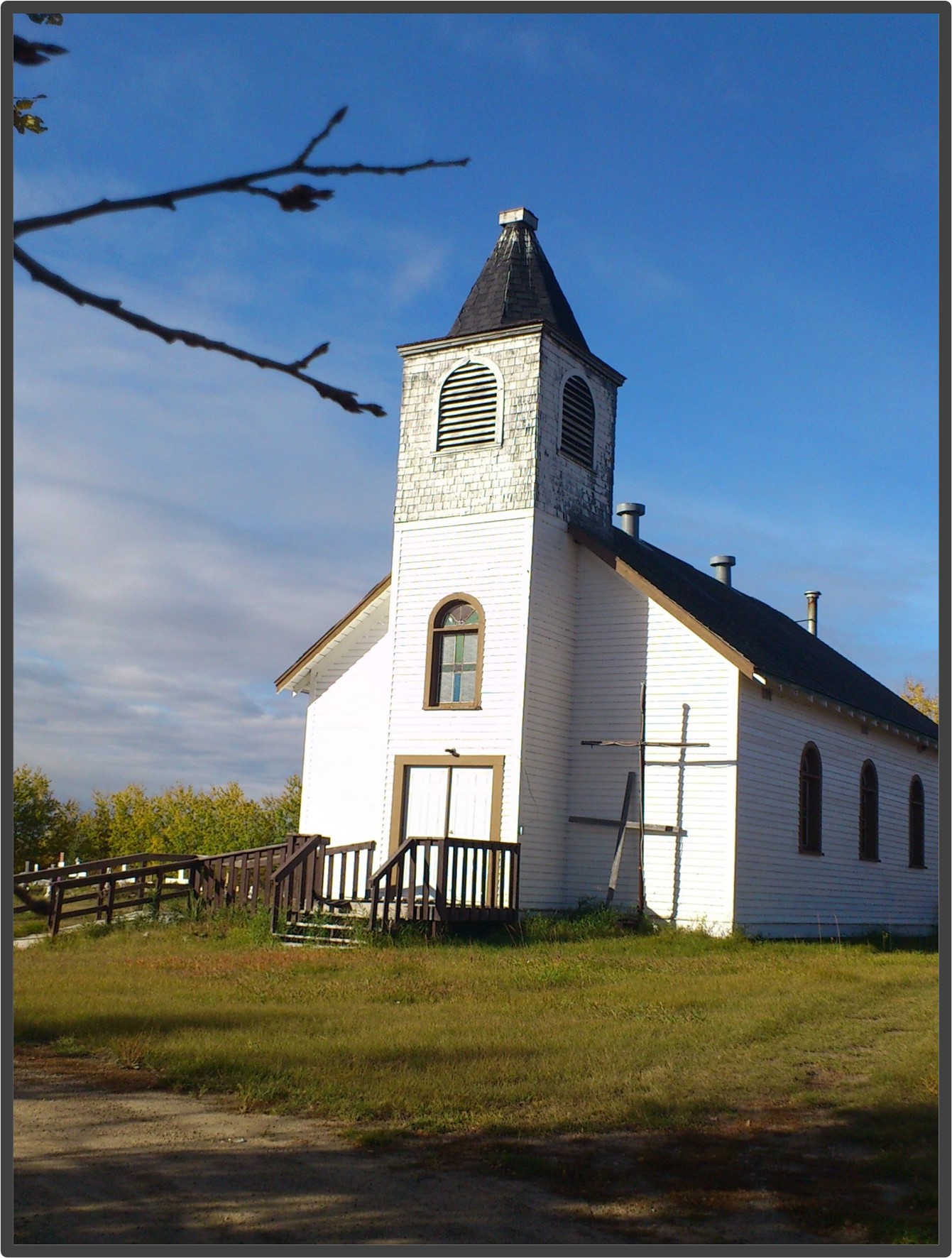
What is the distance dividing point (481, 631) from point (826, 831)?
7822 mm

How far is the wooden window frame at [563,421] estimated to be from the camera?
20.9 meters

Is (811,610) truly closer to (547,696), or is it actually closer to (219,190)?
(547,696)

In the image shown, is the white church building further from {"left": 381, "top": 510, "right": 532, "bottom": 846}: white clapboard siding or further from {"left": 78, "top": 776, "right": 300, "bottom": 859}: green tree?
{"left": 78, "top": 776, "right": 300, "bottom": 859}: green tree

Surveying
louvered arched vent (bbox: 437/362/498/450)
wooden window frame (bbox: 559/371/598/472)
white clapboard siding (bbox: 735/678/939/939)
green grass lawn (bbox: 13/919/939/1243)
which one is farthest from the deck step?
wooden window frame (bbox: 559/371/598/472)

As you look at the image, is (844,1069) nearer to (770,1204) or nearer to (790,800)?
(770,1204)

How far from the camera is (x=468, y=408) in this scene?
68.9 feet

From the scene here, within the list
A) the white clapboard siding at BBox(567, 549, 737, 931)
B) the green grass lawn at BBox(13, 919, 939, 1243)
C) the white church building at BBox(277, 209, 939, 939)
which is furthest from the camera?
the white church building at BBox(277, 209, 939, 939)

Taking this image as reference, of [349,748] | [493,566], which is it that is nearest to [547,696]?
[493,566]

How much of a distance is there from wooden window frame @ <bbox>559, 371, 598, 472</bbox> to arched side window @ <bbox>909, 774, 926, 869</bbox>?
11.9 meters

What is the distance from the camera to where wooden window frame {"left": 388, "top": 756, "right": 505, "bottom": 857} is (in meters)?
19.4

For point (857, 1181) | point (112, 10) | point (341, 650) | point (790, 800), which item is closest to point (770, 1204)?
point (857, 1181)

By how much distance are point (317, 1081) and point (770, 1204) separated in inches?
130

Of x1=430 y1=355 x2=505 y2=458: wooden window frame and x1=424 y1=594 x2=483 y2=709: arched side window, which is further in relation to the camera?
x1=430 y1=355 x2=505 y2=458: wooden window frame

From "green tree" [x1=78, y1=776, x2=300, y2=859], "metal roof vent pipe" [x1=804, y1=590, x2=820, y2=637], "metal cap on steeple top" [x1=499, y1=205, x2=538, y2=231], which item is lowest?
"green tree" [x1=78, y1=776, x2=300, y2=859]
